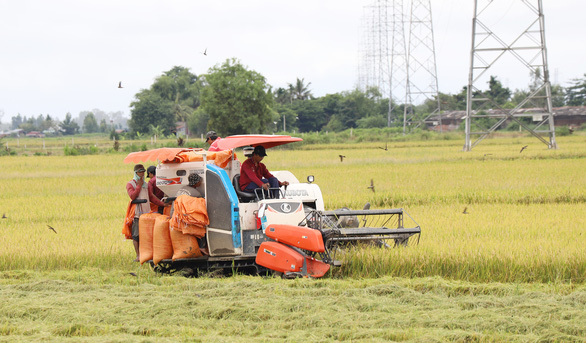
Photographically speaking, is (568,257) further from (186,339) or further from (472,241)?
(186,339)

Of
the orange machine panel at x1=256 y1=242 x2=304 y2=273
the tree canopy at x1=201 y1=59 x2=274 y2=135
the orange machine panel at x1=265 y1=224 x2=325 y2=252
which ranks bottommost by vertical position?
the orange machine panel at x1=256 y1=242 x2=304 y2=273

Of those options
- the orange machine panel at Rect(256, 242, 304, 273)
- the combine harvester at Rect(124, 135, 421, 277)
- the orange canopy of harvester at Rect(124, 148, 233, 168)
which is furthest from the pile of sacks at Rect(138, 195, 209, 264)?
the orange machine panel at Rect(256, 242, 304, 273)

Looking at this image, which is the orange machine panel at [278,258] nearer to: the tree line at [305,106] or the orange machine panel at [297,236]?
the orange machine panel at [297,236]

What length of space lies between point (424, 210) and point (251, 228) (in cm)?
619

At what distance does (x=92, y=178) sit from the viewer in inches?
955

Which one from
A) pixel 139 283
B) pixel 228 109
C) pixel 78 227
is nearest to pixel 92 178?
pixel 78 227

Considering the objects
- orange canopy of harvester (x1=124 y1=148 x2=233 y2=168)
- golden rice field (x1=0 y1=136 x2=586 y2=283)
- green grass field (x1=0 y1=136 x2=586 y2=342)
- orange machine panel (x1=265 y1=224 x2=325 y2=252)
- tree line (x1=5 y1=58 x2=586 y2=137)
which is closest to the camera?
green grass field (x1=0 y1=136 x2=586 y2=342)

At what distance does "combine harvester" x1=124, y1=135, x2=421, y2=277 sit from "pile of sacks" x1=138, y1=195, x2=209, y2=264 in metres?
0.16

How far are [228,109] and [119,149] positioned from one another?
9.83 m

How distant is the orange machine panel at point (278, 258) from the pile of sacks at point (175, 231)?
88cm

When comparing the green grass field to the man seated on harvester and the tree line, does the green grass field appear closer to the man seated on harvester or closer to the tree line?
the man seated on harvester

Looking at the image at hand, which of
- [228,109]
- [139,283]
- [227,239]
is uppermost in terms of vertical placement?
[228,109]

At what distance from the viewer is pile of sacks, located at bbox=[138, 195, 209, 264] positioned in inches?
330

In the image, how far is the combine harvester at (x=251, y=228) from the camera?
805cm
